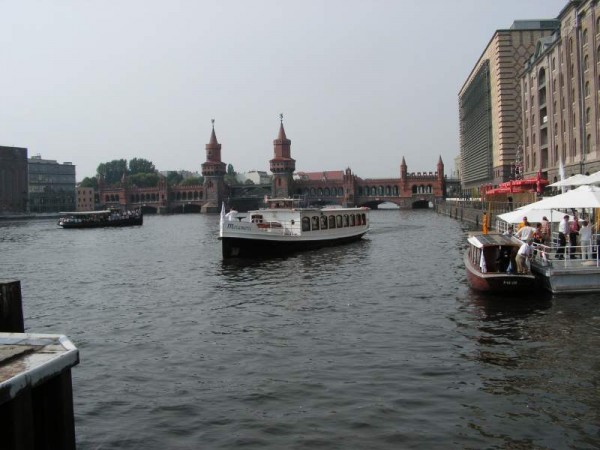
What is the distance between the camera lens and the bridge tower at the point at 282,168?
7525 inches

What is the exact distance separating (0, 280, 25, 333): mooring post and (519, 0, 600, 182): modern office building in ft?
130

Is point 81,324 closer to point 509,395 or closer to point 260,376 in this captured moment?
point 260,376

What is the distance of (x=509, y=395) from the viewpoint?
43.1 ft

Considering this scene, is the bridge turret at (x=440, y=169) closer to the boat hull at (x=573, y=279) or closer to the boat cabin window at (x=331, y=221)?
the boat cabin window at (x=331, y=221)

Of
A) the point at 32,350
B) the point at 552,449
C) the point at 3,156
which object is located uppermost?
the point at 3,156

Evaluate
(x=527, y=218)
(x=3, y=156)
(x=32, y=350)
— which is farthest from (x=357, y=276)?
(x=3, y=156)

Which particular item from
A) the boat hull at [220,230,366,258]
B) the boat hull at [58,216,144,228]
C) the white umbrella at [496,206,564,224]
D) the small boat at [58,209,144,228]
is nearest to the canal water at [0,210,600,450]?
the white umbrella at [496,206,564,224]

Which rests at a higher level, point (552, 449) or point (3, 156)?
point (3, 156)

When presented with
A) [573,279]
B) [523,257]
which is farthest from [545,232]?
[573,279]

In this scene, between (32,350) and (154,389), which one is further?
(154,389)

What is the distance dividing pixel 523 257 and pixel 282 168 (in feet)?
557

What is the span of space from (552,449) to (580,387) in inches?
128

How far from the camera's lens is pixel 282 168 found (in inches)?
7544

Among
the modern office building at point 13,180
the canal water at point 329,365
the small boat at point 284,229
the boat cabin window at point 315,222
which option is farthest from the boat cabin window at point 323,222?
the modern office building at point 13,180
